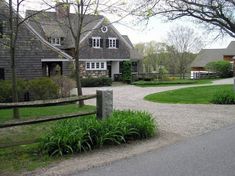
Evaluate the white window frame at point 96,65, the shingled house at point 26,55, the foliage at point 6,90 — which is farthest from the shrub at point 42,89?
the white window frame at point 96,65

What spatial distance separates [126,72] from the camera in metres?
47.8

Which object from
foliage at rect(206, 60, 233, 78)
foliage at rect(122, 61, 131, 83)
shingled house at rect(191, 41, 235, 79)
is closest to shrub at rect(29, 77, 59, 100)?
foliage at rect(122, 61, 131, 83)

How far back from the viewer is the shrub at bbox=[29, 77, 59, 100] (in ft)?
70.1

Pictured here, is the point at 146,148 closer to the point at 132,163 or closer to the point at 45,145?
the point at 132,163

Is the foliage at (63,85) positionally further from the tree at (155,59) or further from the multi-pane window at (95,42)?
the tree at (155,59)

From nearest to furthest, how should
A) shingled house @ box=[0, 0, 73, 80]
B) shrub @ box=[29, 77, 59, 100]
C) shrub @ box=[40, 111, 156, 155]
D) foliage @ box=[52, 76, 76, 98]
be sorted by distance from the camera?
shrub @ box=[40, 111, 156, 155] < shrub @ box=[29, 77, 59, 100] < foliage @ box=[52, 76, 76, 98] < shingled house @ box=[0, 0, 73, 80]

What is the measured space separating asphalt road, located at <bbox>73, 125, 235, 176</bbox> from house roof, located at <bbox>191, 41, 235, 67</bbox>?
67.5m

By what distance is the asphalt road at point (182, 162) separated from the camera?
6.57 m

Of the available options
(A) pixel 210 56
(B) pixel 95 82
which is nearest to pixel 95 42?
(B) pixel 95 82

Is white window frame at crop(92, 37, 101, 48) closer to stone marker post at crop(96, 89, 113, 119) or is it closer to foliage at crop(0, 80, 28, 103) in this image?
foliage at crop(0, 80, 28, 103)

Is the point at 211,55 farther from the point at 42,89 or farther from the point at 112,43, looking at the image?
the point at 42,89

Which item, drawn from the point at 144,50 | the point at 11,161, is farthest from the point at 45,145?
the point at 144,50

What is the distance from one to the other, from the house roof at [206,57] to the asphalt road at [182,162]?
67.4 meters

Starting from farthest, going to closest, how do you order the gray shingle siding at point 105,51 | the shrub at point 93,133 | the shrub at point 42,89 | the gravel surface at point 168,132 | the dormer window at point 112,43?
the dormer window at point 112,43
the gray shingle siding at point 105,51
the shrub at point 42,89
the shrub at point 93,133
the gravel surface at point 168,132
